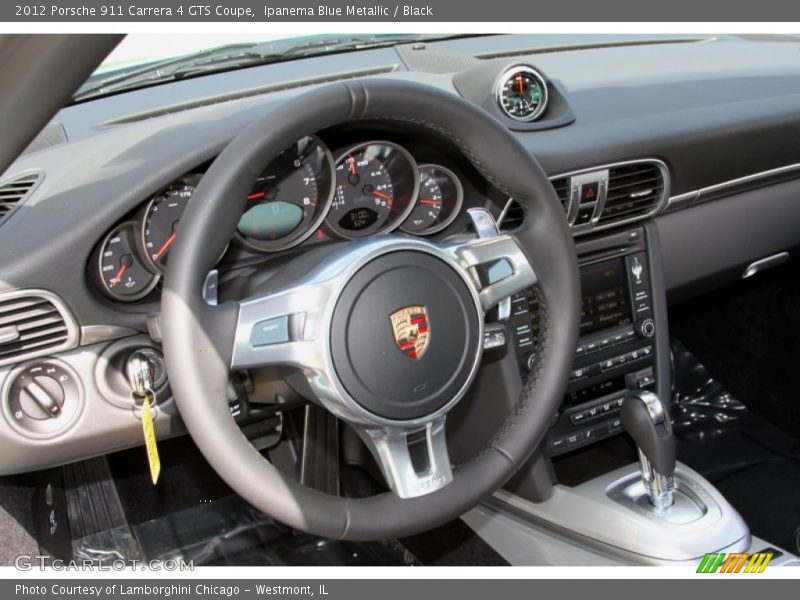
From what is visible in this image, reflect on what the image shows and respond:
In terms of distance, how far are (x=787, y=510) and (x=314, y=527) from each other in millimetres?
1604

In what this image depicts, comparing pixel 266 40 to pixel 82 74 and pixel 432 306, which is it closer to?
pixel 432 306

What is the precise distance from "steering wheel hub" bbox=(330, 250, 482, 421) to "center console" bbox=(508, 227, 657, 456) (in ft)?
2.71

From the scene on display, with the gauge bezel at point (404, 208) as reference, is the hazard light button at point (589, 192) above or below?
below

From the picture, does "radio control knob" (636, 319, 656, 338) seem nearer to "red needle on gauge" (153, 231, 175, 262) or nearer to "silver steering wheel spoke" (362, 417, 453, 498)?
"silver steering wheel spoke" (362, 417, 453, 498)

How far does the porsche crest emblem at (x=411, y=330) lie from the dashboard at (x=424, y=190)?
0.30m

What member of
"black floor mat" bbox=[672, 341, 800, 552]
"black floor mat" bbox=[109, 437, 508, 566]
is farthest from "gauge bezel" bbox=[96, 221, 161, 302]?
"black floor mat" bbox=[672, 341, 800, 552]

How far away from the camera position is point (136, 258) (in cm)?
159

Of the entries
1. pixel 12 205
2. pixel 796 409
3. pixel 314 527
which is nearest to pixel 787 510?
pixel 796 409

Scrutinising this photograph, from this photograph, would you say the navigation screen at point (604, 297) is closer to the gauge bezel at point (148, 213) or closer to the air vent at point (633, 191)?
the air vent at point (633, 191)

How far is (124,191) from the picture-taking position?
1.49 m

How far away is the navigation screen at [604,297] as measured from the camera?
223 cm

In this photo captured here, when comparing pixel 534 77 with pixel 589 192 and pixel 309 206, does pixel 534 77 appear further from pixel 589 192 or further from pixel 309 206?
pixel 309 206

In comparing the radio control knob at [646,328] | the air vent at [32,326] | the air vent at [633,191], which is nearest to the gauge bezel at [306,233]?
the air vent at [32,326]

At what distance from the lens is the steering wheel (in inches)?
51.3
